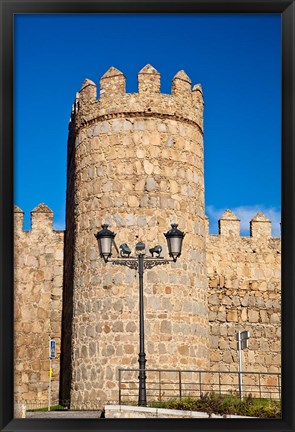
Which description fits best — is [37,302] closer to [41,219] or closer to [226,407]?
[41,219]

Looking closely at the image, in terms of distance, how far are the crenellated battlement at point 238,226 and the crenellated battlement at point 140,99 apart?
147 inches

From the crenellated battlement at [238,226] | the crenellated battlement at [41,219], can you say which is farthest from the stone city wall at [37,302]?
the crenellated battlement at [238,226]

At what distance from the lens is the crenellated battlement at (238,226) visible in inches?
974

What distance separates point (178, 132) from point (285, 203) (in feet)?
30.2

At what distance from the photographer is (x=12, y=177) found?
40.5 feet

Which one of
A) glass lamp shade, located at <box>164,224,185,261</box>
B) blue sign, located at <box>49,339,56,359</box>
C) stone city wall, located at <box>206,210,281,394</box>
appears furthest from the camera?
stone city wall, located at <box>206,210,281,394</box>

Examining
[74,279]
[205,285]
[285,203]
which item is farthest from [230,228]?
[285,203]

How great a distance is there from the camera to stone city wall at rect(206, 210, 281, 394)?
24.1 meters

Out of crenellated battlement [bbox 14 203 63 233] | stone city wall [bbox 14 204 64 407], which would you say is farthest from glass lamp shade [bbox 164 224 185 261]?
crenellated battlement [bbox 14 203 63 233]

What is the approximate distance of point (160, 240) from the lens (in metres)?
20.5

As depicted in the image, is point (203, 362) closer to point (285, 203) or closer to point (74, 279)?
point (74, 279)

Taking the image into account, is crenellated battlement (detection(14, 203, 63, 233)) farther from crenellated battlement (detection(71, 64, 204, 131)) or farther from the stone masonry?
crenellated battlement (detection(71, 64, 204, 131))

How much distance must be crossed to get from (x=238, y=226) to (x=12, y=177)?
43.4 ft

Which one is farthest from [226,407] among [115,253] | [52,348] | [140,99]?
[52,348]
